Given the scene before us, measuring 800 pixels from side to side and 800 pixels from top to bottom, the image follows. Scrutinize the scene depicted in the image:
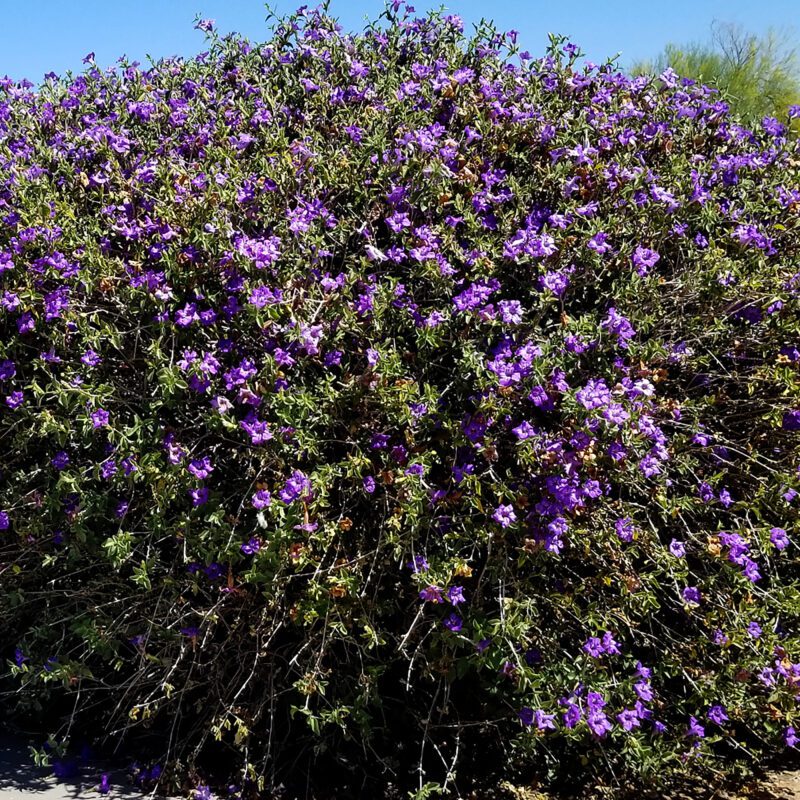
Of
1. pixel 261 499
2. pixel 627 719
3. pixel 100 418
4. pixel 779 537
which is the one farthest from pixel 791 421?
pixel 100 418

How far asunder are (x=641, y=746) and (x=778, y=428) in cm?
117

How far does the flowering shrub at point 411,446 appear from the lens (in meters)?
3.21

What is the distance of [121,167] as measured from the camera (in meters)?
4.14

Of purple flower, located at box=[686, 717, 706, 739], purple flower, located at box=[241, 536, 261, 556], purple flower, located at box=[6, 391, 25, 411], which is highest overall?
purple flower, located at box=[6, 391, 25, 411]

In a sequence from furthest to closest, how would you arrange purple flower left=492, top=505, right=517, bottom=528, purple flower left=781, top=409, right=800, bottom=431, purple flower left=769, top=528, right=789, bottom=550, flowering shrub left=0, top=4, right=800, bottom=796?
purple flower left=781, top=409, right=800, bottom=431 < purple flower left=769, top=528, right=789, bottom=550 < flowering shrub left=0, top=4, right=800, bottom=796 < purple flower left=492, top=505, right=517, bottom=528

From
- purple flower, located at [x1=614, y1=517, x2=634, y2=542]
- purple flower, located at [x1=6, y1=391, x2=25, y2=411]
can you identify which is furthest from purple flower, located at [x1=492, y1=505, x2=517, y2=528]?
purple flower, located at [x1=6, y1=391, x2=25, y2=411]

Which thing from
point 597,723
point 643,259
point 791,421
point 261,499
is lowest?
point 597,723

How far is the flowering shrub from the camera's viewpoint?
3207 millimetres

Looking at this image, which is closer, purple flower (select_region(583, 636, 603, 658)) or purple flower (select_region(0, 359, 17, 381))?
purple flower (select_region(583, 636, 603, 658))

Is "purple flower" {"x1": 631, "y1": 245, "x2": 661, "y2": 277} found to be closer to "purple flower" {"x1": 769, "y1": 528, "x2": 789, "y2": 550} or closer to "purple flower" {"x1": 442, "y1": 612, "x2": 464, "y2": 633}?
"purple flower" {"x1": 769, "y1": 528, "x2": 789, "y2": 550}

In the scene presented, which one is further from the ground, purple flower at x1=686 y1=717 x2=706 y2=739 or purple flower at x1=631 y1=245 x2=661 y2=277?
purple flower at x1=631 y1=245 x2=661 y2=277

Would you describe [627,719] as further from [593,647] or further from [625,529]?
[625,529]

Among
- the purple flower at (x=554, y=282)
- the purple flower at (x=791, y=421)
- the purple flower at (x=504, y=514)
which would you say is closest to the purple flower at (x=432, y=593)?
the purple flower at (x=504, y=514)

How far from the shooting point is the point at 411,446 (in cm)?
323
